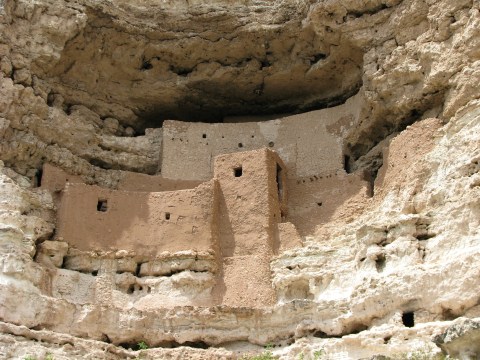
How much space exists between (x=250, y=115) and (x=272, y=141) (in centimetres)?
216

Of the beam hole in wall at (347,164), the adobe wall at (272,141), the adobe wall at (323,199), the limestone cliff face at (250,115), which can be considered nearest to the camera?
the limestone cliff face at (250,115)

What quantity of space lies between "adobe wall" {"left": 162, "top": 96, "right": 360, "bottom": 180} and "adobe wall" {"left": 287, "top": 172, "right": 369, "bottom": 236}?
0.73 m

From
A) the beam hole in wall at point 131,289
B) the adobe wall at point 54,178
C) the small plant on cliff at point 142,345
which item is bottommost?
the small plant on cliff at point 142,345

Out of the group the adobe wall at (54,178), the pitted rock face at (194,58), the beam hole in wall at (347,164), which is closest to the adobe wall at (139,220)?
the adobe wall at (54,178)

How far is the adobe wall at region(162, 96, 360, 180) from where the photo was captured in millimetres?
19484

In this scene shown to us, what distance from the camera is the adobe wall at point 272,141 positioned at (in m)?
19.5

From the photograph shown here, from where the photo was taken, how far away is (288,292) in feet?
52.8

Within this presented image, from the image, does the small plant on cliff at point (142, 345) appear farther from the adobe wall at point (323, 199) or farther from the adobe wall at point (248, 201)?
the adobe wall at point (323, 199)

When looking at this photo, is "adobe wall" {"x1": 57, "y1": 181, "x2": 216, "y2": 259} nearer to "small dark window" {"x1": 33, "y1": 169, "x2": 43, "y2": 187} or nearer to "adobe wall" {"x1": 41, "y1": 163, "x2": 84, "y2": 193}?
"adobe wall" {"x1": 41, "y1": 163, "x2": 84, "y2": 193}

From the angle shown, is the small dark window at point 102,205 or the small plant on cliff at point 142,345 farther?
the small dark window at point 102,205

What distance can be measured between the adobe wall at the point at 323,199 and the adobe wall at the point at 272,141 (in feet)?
2.39

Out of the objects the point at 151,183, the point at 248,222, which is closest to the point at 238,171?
the point at 248,222

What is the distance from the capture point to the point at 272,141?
2017cm

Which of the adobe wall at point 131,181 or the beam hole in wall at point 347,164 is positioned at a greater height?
the beam hole in wall at point 347,164
